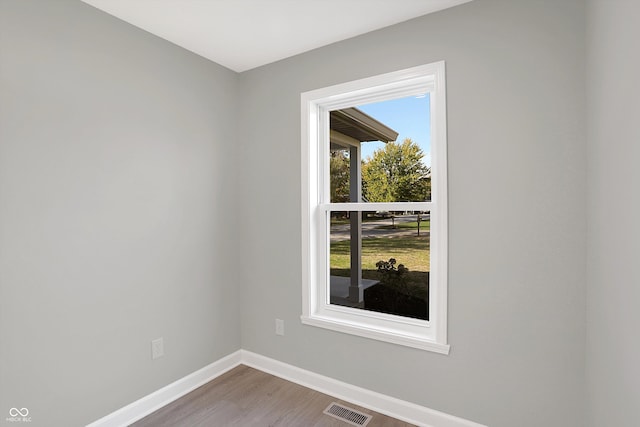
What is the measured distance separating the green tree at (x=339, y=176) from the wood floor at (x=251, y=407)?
1.45 m

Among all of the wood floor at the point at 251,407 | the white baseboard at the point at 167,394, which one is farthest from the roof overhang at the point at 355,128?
the white baseboard at the point at 167,394

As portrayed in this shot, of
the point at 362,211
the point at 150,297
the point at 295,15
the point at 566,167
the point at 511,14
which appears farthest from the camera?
the point at 362,211

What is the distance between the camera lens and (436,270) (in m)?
2.11

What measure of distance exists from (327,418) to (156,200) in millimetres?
1819

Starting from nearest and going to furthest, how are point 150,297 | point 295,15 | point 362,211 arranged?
point 295,15 < point 150,297 < point 362,211

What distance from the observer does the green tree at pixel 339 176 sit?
8.37 feet

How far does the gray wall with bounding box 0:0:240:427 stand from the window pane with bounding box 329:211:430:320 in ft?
3.29

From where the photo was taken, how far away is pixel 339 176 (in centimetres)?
259

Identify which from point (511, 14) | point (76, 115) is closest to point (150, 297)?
point (76, 115)

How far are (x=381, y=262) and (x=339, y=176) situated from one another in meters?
0.73

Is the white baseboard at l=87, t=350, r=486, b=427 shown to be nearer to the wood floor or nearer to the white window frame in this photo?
the wood floor

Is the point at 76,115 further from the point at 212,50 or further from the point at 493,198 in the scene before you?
the point at 493,198

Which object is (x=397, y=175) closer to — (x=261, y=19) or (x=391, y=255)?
(x=391, y=255)

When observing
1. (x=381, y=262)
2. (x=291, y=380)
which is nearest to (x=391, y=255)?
(x=381, y=262)
